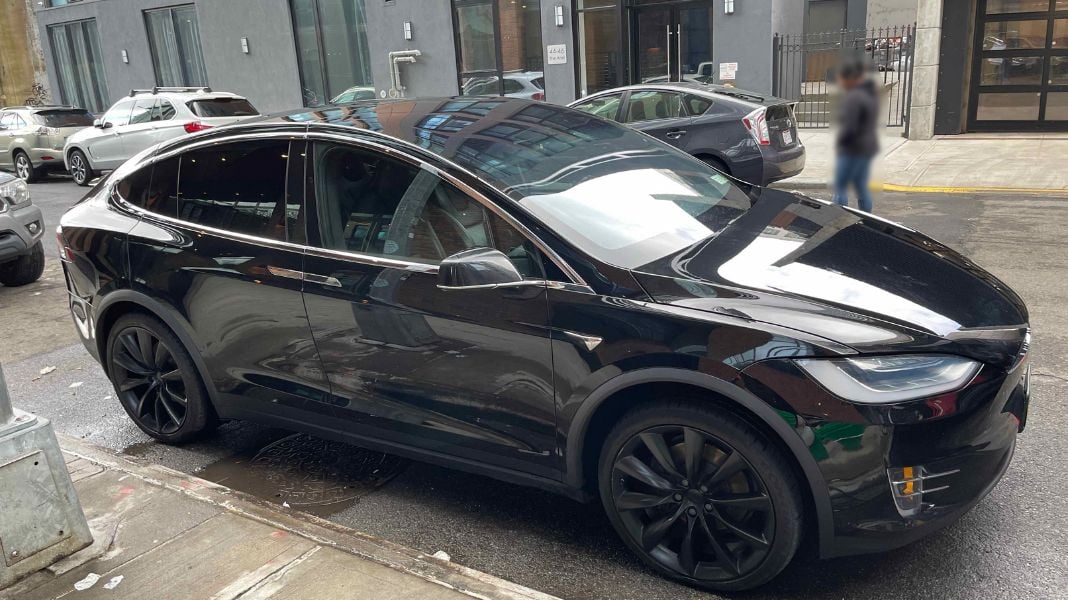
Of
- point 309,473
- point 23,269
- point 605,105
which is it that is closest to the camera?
point 309,473

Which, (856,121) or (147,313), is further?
(147,313)

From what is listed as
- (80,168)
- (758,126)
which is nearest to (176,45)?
(80,168)

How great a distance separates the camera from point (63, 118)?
17.9 meters

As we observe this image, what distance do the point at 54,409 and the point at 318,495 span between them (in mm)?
2389

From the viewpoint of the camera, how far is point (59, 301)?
7.93 m

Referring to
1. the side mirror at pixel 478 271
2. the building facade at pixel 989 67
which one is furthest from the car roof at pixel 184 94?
the side mirror at pixel 478 271

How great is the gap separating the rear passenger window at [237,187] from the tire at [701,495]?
1881 mm

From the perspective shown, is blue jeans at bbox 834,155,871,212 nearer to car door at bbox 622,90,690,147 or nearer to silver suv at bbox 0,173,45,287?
car door at bbox 622,90,690,147

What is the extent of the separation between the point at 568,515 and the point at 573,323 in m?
1.07

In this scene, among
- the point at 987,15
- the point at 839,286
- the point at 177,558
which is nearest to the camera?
the point at 839,286

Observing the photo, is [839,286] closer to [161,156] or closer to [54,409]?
[161,156]

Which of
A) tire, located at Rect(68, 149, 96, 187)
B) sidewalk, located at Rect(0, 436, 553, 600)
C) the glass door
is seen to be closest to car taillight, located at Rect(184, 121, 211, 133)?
tire, located at Rect(68, 149, 96, 187)

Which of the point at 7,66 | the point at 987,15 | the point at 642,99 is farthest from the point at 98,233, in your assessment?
the point at 7,66

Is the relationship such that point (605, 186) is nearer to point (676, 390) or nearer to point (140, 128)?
point (676, 390)
